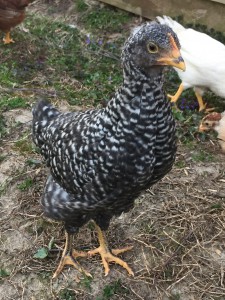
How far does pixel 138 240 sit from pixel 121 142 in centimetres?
135

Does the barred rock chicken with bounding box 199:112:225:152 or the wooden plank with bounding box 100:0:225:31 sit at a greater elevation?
the wooden plank with bounding box 100:0:225:31

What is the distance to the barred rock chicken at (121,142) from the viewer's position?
2.07m

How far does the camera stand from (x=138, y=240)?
3367 millimetres

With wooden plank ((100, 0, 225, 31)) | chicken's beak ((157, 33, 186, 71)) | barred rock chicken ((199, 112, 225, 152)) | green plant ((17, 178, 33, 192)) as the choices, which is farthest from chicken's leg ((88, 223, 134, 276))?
wooden plank ((100, 0, 225, 31))

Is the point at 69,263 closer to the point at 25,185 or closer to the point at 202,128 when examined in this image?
the point at 25,185

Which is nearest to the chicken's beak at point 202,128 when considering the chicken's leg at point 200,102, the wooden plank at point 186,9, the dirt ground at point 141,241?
the chicken's leg at point 200,102

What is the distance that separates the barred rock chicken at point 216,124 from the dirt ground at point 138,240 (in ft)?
0.98

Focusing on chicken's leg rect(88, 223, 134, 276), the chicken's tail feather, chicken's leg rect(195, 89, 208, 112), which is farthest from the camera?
chicken's leg rect(195, 89, 208, 112)

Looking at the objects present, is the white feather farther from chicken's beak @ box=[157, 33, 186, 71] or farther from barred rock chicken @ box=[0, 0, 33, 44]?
chicken's beak @ box=[157, 33, 186, 71]

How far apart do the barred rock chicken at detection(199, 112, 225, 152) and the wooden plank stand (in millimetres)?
1803

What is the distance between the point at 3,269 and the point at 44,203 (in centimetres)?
75

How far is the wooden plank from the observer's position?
18.2 ft

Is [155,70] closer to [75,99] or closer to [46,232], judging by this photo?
[46,232]

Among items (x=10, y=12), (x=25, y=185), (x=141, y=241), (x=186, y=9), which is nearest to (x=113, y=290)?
(x=141, y=241)
